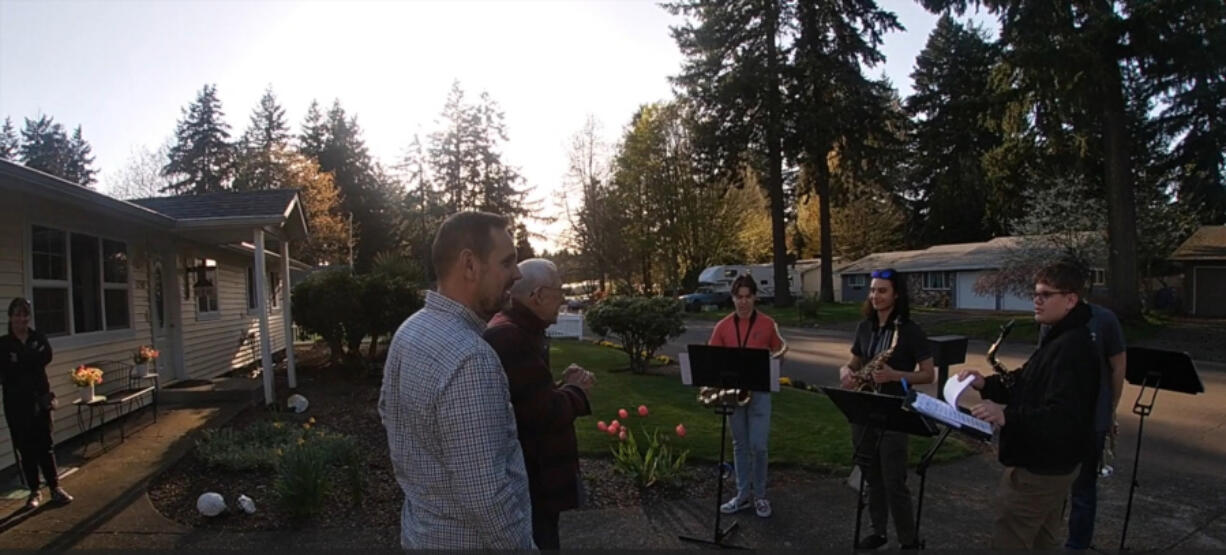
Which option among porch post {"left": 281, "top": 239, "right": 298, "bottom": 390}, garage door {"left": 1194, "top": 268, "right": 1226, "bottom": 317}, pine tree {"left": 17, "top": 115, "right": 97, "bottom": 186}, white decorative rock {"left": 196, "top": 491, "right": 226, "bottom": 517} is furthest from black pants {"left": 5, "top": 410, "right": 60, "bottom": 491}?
pine tree {"left": 17, "top": 115, "right": 97, "bottom": 186}

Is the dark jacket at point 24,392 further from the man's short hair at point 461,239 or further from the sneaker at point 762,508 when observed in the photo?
the sneaker at point 762,508

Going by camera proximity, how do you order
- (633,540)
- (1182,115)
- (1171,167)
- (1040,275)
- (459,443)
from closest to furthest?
(459,443), (1040,275), (633,540), (1182,115), (1171,167)

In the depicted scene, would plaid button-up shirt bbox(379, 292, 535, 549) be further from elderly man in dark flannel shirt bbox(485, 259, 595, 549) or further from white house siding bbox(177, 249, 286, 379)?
white house siding bbox(177, 249, 286, 379)

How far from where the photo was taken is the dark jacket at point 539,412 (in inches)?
94.9

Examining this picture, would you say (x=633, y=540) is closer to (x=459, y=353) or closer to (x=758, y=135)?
(x=459, y=353)

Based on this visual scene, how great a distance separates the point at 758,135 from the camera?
3058 centimetres

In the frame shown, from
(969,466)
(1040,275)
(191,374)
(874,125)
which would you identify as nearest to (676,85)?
(874,125)

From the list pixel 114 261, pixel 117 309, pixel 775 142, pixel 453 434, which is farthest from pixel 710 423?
pixel 775 142

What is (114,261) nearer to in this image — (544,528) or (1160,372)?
(544,528)

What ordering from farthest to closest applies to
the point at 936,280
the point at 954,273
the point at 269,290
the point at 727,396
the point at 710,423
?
the point at 936,280
the point at 954,273
the point at 269,290
the point at 710,423
the point at 727,396

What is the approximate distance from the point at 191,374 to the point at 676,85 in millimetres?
25395

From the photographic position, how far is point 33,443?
546 cm

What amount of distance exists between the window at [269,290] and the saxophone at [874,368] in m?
15.8

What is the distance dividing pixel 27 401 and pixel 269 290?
14234 mm
